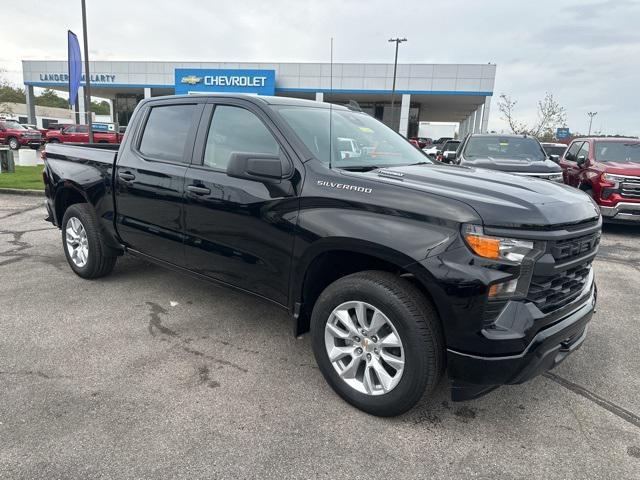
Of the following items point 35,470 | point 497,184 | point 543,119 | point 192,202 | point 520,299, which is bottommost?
point 35,470

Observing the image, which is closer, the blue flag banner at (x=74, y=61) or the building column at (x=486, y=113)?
the blue flag banner at (x=74, y=61)

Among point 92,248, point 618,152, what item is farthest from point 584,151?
point 92,248

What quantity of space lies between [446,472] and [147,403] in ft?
5.75

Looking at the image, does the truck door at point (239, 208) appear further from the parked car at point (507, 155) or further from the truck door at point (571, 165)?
the truck door at point (571, 165)

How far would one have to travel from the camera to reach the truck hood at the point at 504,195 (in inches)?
94.7

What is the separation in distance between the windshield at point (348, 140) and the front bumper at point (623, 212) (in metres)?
5.87

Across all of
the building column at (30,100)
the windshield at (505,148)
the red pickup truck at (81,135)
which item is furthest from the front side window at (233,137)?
the building column at (30,100)

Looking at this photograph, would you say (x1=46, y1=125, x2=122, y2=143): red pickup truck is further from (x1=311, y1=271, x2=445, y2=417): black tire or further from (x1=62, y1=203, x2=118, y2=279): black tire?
(x1=311, y1=271, x2=445, y2=417): black tire

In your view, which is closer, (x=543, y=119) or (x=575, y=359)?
(x=575, y=359)

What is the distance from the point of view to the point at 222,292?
4781 millimetres

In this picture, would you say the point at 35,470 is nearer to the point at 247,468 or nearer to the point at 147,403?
the point at 147,403

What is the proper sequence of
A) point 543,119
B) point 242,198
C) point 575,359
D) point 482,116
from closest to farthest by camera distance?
point 242,198 < point 575,359 < point 543,119 < point 482,116

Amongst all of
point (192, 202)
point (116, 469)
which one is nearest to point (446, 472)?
point (116, 469)

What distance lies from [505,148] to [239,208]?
7961 mm
